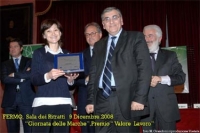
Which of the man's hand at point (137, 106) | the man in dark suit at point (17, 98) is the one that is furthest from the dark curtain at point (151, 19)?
the man's hand at point (137, 106)

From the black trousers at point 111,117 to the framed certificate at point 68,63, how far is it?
34 cm

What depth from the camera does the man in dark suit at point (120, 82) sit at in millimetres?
2176

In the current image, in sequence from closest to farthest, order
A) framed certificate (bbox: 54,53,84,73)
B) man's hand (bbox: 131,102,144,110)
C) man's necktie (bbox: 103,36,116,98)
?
man's hand (bbox: 131,102,144,110) < man's necktie (bbox: 103,36,116,98) < framed certificate (bbox: 54,53,84,73)

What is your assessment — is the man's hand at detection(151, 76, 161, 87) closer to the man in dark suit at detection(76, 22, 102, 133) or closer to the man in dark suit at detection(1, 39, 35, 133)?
the man in dark suit at detection(76, 22, 102, 133)

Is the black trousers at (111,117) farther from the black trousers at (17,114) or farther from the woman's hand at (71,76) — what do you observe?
the black trousers at (17,114)

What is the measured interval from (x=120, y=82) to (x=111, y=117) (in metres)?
0.32

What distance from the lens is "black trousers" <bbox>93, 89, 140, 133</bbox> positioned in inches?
85.7

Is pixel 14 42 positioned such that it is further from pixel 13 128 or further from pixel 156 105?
pixel 156 105

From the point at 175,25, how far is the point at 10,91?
376 cm

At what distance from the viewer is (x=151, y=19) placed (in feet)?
19.0

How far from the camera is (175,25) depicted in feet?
18.5

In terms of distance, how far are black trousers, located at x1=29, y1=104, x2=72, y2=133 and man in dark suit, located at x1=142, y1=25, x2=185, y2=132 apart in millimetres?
946

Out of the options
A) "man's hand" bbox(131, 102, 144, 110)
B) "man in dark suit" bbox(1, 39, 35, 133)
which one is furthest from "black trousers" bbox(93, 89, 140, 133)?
"man in dark suit" bbox(1, 39, 35, 133)

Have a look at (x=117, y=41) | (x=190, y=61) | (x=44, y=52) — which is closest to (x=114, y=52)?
(x=117, y=41)
